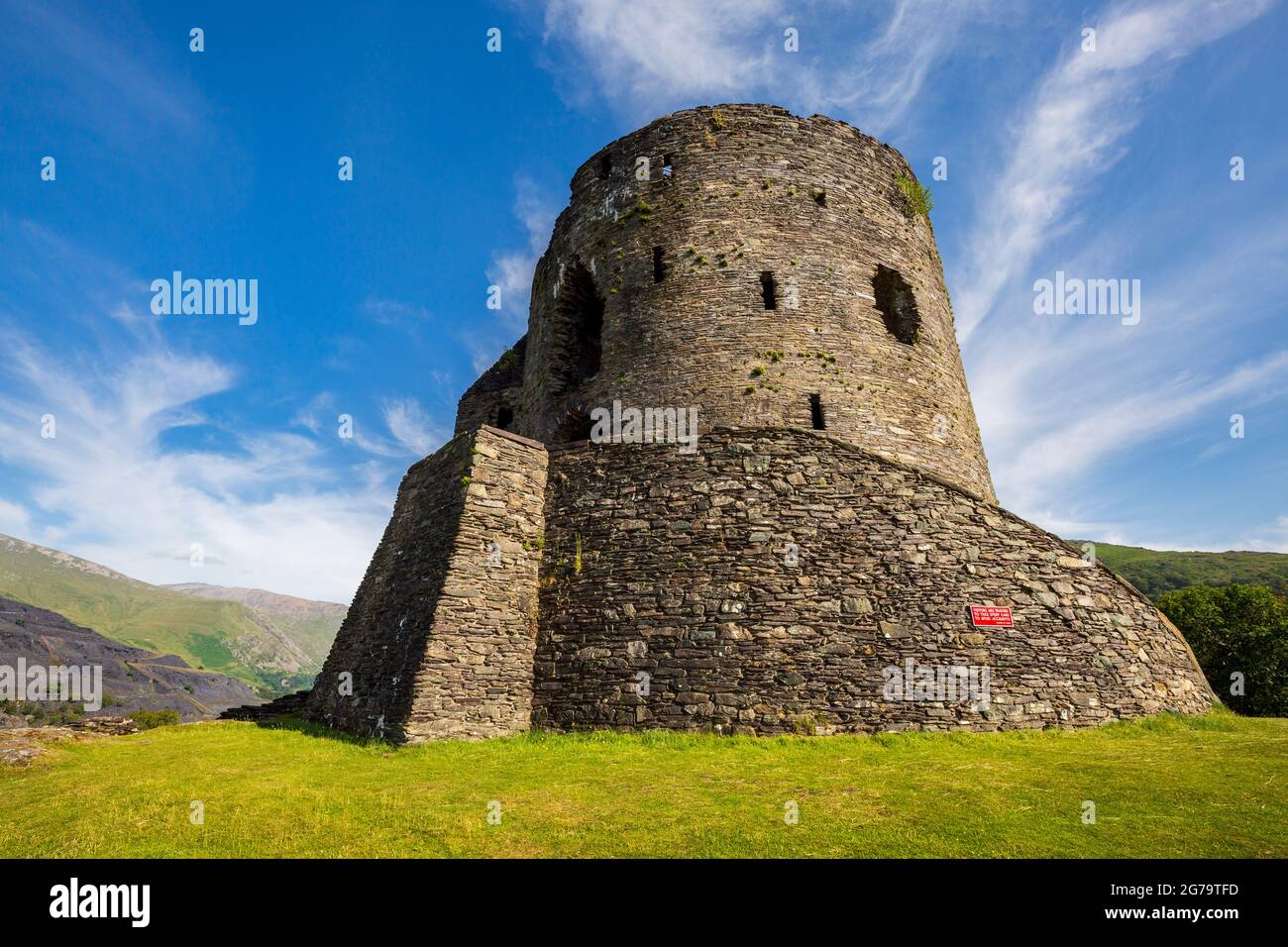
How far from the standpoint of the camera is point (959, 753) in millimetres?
8312

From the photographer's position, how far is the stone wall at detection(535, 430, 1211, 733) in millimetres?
9891

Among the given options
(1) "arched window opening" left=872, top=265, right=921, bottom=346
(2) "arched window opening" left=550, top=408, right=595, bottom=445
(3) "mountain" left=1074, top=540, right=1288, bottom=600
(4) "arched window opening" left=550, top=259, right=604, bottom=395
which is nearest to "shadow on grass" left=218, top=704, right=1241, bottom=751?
(2) "arched window opening" left=550, top=408, right=595, bottom=445

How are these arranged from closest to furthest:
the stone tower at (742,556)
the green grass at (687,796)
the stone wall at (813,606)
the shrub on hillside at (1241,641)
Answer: the green grass at (687,796) → the stone wall at (813,606) → the stone tower at (742,556) → the shrub on hillside at (1241,641)

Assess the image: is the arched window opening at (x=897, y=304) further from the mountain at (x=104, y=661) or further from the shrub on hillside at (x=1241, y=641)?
the mountain at (x=104, y=661)

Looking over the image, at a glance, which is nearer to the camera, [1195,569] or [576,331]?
[576,331]

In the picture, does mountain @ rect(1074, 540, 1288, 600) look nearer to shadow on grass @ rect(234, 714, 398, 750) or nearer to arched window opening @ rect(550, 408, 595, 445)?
arched window opening @ rect(550, 408, 595, 445)

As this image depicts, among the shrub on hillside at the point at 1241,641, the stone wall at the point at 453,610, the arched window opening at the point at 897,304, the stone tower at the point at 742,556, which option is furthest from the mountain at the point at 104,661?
the shrub on hillside at the point at 1241,641

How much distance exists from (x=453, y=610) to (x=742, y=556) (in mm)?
5293

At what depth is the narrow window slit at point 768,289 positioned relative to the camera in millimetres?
16406

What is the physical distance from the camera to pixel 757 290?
16.4 metres

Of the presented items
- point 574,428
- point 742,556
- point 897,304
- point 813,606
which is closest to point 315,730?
point 742,556

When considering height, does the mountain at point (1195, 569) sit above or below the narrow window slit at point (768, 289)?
below

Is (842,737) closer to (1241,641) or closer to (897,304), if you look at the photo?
(897,304)

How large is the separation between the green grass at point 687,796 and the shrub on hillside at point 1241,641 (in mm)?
12752
